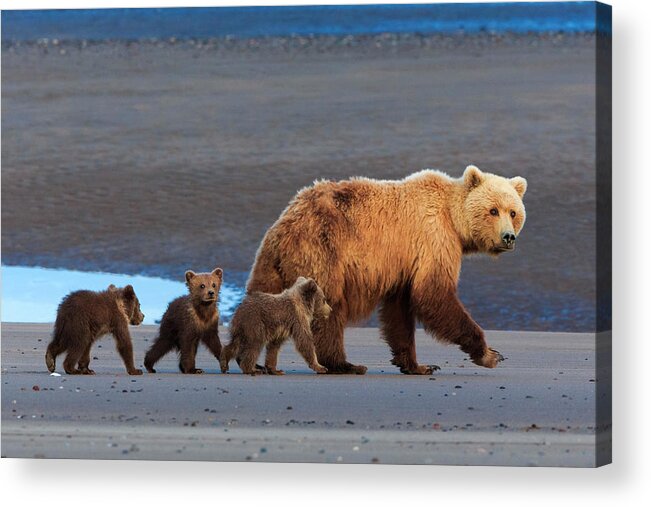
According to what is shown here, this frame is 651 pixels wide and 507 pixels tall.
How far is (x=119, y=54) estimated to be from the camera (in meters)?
13.1

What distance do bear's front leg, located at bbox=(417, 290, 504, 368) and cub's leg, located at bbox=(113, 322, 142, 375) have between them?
208cm

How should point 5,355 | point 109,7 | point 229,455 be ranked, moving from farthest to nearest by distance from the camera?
point 5,355
point 109,7
point 229,455

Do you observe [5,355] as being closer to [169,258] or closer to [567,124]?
[169,258]

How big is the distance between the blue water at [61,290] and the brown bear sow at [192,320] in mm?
223

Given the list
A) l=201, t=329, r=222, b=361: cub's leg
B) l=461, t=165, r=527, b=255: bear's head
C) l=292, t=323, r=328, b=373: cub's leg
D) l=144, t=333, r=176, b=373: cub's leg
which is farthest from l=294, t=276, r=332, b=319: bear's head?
l=461, t=165, r=527, b=255: bear's head

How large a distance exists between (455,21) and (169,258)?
3.28 m

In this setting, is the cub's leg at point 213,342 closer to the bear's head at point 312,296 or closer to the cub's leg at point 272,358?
the cub's leg at point 272,358

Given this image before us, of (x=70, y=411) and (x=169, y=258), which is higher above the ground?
(x=169, y=258)

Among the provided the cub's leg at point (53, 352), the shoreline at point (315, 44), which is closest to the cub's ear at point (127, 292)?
the cub's leg at point (53, 352)

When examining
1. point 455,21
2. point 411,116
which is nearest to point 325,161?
point 411,116

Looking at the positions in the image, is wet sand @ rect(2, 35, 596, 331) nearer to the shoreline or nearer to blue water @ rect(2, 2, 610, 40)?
the shoreline

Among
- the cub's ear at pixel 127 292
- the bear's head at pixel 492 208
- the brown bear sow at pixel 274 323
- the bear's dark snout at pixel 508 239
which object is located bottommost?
the brown bear sow at pixel 274 323

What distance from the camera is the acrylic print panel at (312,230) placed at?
39.0ft

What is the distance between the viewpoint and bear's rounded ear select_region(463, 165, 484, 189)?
1315 cm
